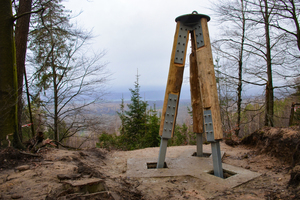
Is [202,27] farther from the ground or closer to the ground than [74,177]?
farther from the ground

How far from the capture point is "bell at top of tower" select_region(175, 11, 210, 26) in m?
3.71

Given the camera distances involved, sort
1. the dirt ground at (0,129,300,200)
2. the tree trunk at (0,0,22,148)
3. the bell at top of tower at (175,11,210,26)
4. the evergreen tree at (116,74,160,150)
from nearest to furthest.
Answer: the dirt ground at (0,129,300,200)
the bell at top of tower at (175,11,210,26)
the tree trunk at (0,0,22,148)
the evergreen tree at (116,74,160,150)

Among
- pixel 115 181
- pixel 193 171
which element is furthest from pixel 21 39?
pixel 193 171

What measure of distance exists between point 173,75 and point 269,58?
7322 millimetres

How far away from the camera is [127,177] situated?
3418 millimetres

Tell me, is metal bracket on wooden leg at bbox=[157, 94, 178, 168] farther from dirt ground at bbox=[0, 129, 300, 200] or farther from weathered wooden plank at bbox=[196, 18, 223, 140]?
dirt ground at bbox=[0, 129, 300, 200]

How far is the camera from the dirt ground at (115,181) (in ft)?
7.42

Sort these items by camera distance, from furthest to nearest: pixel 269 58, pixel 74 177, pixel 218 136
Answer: pixel 269 58
pixel 218 136
pixel 74 177

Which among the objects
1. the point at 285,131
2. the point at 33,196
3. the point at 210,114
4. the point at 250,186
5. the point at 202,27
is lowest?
the point at 250,186

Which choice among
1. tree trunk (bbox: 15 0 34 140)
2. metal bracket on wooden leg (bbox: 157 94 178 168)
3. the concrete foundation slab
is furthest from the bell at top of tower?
tree trunk (bbox: 15 0 34 140)

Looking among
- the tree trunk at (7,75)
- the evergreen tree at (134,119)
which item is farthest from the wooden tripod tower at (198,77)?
the evergreen tree at (134,119)

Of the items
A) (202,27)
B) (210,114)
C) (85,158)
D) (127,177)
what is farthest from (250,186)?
(85,158)

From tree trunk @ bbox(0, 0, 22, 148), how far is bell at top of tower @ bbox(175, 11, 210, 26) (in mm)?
3603

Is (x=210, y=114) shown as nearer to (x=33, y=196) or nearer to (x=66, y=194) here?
(x=66, y=194)
